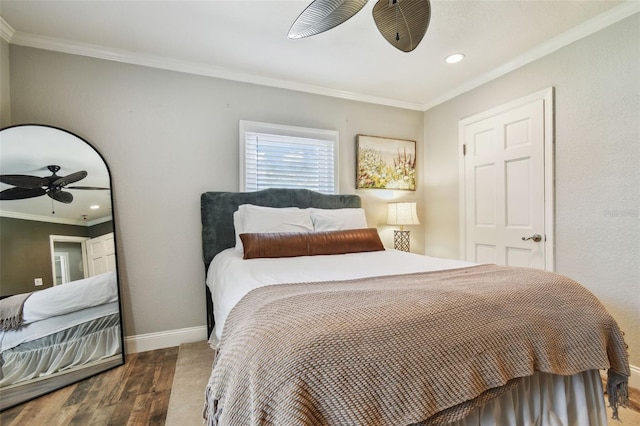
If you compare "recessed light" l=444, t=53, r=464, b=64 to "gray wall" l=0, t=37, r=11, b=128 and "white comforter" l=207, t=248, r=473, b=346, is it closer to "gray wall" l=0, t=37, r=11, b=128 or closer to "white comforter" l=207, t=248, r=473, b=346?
"white comforter" l=207, t=248, r=473, b=346

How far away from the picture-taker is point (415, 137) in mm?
3715

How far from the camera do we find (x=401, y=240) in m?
3.39

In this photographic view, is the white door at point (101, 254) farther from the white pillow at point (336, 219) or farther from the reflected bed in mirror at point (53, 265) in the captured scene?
the white pillow at point (336, 219)

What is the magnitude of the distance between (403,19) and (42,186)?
2645 millimetres

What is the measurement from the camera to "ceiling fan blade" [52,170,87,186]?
2.16 meters

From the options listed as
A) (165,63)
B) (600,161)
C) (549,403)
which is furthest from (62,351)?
(600,161)

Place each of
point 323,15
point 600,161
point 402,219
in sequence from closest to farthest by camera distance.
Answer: point 323,15, point 600,161, point 402,219

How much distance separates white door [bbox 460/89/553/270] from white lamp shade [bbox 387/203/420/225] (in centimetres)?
53

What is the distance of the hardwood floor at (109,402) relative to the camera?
5.36 ft

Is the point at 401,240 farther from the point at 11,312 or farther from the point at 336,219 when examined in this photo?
the point at 11,312

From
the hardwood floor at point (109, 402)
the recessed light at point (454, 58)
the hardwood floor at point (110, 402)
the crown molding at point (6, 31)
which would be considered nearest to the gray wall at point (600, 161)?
the recessed light at point (454, 58)

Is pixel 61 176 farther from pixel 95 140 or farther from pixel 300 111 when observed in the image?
pixel 300 111

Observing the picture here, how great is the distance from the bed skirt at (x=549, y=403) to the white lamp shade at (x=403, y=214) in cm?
207

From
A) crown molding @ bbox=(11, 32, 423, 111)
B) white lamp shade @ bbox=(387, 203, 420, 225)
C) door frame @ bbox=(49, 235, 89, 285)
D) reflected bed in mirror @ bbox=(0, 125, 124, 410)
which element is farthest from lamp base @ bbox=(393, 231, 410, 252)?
door frame @ bbox=(49, 235, 89, 285)
